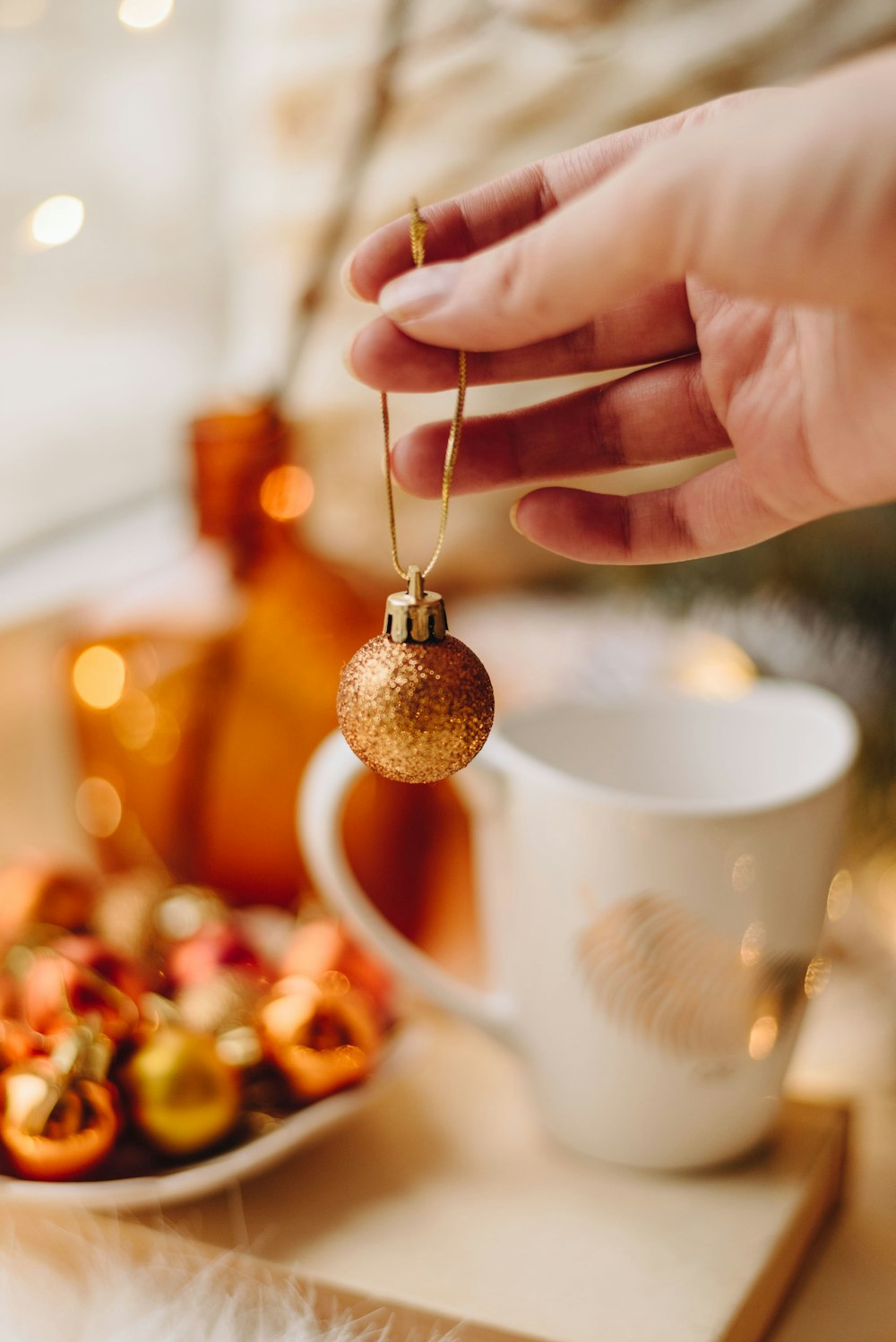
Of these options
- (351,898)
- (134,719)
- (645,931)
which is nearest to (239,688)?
(134,719)

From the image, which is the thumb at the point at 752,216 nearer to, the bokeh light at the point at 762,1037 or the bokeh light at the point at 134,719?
the bokeh light at the point at 762,1037

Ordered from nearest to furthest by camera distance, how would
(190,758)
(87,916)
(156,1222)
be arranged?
(156,1222) → (87,916) → (190,758)

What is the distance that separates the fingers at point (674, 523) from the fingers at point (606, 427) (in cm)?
2

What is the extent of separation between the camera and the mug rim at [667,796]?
559mm

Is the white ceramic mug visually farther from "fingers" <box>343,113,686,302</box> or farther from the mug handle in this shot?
"fingers" <box>343,113,686,302</box>

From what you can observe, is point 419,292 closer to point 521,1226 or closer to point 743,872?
point 743,872

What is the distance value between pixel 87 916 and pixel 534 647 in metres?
0.45

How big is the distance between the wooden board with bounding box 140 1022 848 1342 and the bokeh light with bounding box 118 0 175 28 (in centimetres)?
73

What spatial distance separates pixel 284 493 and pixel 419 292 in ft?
1.76

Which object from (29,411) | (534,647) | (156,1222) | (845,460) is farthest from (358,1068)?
(29,411)

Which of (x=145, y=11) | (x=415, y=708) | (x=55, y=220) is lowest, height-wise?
(x=415, y=708)

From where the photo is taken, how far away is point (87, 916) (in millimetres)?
768

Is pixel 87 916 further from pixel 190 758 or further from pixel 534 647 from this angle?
pixel 534 647

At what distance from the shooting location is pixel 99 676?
0.91m
